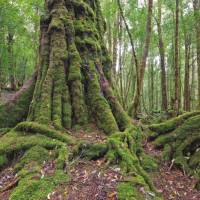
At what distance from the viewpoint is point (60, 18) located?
8.73 m

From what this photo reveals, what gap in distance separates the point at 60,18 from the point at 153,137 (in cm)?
463

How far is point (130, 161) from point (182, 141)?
2.49 meters

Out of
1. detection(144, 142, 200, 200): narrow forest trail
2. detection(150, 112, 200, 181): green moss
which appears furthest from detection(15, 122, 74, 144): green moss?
detection(150, 112, 200, 181): green moss

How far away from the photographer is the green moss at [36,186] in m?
4.67

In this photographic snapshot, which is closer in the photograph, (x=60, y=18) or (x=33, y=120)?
(x=33, y=120)

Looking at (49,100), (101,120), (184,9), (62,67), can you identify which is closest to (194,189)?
(101,120)

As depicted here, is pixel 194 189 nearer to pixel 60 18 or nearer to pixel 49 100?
pixel 49 100

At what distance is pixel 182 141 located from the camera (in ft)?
25.3

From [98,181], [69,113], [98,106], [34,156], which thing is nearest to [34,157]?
[34,156]

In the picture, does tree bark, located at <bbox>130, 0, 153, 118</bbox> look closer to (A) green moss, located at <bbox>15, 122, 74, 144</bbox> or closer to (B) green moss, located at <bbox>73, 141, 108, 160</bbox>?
(A) green moss, located at <bbox>15, 122, 74, 144</bbox>

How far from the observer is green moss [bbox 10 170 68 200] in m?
4.67

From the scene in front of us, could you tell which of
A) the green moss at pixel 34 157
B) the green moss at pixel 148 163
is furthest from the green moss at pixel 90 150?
the green moss at pixel 148 163

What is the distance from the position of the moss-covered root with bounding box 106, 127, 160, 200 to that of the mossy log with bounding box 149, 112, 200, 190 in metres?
0.91

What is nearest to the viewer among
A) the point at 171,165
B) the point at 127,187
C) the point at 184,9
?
the point at 127,187
